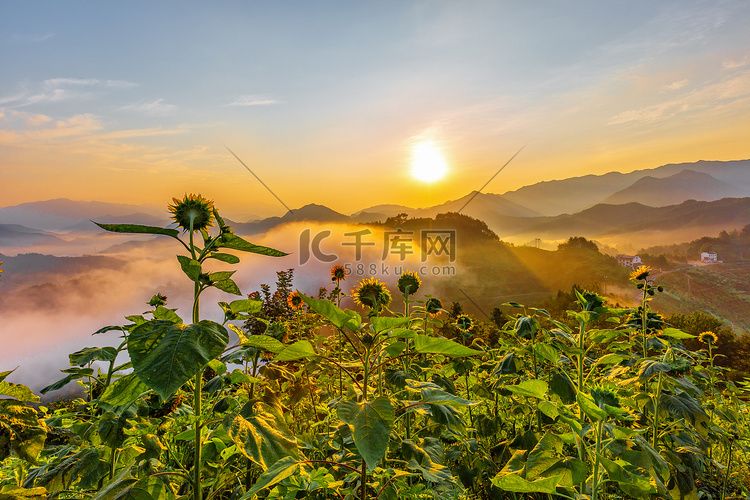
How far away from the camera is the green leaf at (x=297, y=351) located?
Result: 1.09 meters

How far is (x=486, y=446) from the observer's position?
266cm

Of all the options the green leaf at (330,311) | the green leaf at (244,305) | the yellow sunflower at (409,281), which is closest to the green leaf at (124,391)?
the green leaf at (244,305)

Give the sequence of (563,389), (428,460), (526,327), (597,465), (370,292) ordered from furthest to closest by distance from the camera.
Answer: (370,292) → (526,327) → (563,389) → (428,460) → (597,465)

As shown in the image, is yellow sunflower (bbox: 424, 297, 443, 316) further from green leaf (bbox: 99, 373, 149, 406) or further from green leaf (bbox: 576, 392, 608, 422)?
green leaf (bbox: 99, 373, 149, 406)

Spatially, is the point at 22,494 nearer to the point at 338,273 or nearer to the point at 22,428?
the point at 22,428

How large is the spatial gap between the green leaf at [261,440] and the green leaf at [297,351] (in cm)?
18

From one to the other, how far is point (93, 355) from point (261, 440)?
3.31ft

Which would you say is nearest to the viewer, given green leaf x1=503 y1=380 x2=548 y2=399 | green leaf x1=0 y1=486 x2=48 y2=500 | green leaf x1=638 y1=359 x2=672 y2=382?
green leaf x1=0 y1=486 x2=48 y2=500

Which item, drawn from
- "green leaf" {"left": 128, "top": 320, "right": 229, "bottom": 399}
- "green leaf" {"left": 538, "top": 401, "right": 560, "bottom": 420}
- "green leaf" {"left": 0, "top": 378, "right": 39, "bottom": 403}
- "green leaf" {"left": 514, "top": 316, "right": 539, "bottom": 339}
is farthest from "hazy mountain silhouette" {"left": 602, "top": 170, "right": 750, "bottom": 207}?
"green leaf" {"left": 0, "top": 378, "right": 39, "bottom": 403}

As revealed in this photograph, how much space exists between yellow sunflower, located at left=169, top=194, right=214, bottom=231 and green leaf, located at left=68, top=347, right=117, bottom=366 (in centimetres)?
64

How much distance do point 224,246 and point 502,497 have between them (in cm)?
198

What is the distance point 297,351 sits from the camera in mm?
1106

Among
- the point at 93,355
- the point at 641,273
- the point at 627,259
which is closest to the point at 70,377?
the point at 93,355

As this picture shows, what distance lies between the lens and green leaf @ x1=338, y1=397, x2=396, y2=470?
A: 2.78ft
